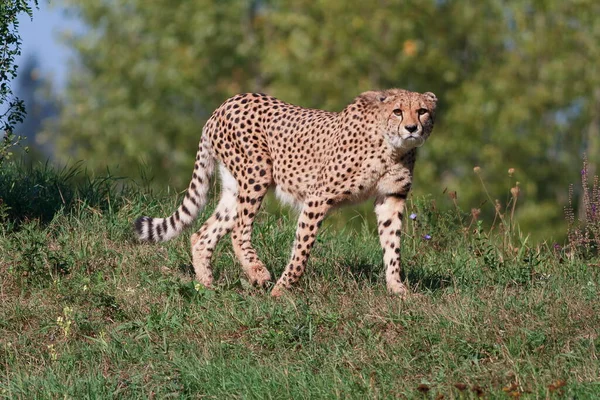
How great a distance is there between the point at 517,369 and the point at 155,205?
3747mm

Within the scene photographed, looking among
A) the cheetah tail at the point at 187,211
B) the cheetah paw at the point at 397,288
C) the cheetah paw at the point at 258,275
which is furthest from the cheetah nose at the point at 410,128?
the cheetah tail at the point at 187,211

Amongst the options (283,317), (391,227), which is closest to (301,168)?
(391,227)

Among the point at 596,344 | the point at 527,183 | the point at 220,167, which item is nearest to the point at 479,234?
the point at 220,167

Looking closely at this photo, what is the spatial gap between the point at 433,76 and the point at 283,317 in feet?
38.8

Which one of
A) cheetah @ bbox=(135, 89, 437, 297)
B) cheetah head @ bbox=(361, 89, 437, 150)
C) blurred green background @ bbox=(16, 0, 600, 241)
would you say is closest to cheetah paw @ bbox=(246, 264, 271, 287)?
cheetah @ bbox=(135, 89, 437, 297)

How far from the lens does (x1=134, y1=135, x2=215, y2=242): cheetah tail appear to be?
21.0ft

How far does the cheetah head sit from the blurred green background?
29.9ft

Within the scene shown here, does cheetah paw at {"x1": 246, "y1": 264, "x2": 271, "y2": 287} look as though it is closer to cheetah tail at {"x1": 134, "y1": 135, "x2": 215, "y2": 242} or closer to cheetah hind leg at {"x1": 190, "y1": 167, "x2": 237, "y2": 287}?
cheetah hind leg at {"x1": 190, "y1": 167, "x2": 237, "y2": 287}

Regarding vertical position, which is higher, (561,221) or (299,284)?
(561,221)

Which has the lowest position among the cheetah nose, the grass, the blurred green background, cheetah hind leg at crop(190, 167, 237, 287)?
the grass

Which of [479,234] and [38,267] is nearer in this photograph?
[38,267]

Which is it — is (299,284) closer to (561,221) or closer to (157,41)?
(561,221)

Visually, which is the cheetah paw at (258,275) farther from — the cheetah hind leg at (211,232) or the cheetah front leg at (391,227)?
the cheetah front leg at (391,227)

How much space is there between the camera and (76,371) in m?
4.69
